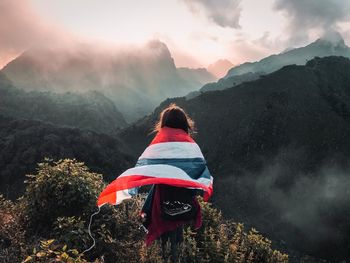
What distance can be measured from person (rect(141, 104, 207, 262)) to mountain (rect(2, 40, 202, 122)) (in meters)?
83.4

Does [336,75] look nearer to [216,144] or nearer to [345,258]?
[216,144]

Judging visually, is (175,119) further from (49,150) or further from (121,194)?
(49,150)

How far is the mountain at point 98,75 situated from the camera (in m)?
102

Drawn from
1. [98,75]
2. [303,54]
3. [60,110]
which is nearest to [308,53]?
[303,54]

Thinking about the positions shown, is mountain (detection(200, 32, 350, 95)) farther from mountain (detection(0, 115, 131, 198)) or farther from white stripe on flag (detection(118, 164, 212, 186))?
white stripe on flag (detection(118, 164, 212, 186))

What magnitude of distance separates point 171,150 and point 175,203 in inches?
24.9

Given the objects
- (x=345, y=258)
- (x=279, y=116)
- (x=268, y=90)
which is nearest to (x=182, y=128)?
(x=345, y=258)

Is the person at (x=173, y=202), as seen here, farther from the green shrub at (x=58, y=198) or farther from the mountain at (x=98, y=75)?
the mountain at (x=98, y=75)

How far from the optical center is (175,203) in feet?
15.2

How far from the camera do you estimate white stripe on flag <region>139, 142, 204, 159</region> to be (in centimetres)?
462

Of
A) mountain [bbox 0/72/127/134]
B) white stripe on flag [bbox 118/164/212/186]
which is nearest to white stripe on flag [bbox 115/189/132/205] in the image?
white stripe on flag [bbox 118/164/212/186]

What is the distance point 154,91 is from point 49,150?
120296 millimetres

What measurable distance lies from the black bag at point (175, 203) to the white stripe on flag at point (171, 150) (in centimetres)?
39

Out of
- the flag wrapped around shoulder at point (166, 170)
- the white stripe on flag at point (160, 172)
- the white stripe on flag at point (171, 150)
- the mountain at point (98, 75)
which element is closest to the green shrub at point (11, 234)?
the flag wrapped around shoulder at point (166, 170)
